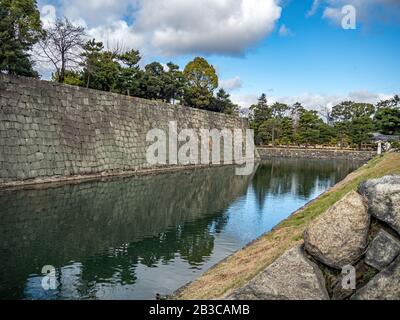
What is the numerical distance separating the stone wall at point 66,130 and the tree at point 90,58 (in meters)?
6.50

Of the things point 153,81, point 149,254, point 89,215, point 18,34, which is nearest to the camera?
point 149,254

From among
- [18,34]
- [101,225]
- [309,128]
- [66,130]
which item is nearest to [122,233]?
[101,225]

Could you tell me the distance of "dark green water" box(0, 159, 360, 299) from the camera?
604 cm

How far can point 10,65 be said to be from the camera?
65.0 ft

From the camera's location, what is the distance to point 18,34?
21.0m

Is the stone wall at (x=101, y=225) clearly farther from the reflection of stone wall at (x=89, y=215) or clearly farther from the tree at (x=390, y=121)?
the tree at (x=390, y=121)

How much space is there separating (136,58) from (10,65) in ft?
47.9

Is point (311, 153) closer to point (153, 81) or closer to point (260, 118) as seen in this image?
point (260, 118)

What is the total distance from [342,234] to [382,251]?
0.35m

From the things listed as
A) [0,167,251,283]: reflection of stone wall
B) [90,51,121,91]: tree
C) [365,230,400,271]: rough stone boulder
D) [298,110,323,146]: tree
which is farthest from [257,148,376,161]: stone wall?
[365,230,400,271]: rough stone boulder

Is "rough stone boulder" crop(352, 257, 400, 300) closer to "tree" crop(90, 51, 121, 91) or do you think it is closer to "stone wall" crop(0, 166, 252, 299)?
"stone wall" crop(0, 166, 252, 299)
